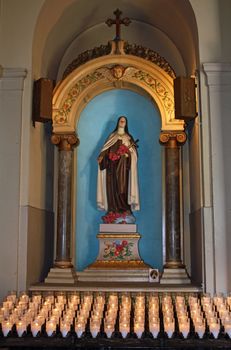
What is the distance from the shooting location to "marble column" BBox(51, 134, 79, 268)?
6.34 m

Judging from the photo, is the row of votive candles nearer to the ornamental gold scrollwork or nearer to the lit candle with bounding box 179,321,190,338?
the lit candle with bounding box 179,321,190,338

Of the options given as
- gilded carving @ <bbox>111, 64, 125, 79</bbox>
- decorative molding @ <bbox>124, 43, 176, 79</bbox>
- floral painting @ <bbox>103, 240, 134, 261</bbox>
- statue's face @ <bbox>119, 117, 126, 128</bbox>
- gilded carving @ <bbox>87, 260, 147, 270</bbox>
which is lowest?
gilded carving @ <bbox>87, 260, 147, 270</bbox>

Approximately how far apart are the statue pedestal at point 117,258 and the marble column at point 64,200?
0.95ft

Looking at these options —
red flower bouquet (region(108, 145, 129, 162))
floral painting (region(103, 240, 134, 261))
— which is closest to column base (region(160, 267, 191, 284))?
floral painting (region(103, 240, 134, 261))

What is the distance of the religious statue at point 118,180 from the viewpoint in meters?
6.52

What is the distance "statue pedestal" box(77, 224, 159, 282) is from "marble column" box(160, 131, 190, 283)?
344mm

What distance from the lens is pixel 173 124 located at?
640cm

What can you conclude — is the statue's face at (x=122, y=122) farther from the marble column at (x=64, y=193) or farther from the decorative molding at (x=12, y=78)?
the decorative molding at (x=12, y=78)

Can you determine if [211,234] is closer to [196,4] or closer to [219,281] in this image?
[219,281]

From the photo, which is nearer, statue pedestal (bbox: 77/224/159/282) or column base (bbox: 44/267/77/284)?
column base (bbox: 44/267/77/284)

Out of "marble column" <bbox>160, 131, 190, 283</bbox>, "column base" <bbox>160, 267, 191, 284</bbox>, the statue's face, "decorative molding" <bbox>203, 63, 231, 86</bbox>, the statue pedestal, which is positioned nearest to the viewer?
"decorative molding" <bbox>203, 63, 231, 86</bbox>

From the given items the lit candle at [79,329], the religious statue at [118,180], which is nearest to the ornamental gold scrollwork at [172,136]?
the religious statue at [118,180]

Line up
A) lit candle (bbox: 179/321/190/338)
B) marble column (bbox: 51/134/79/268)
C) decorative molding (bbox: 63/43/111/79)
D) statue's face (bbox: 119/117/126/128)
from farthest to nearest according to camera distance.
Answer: statue's face (bbox: 119/117/126/128) → decorative molding (bbox: 63/43/111/79) → marble column (bbox: 51/134/79/268) → lit candle (bbox: 179/321/190/338)

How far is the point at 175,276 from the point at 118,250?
800 millimetres
